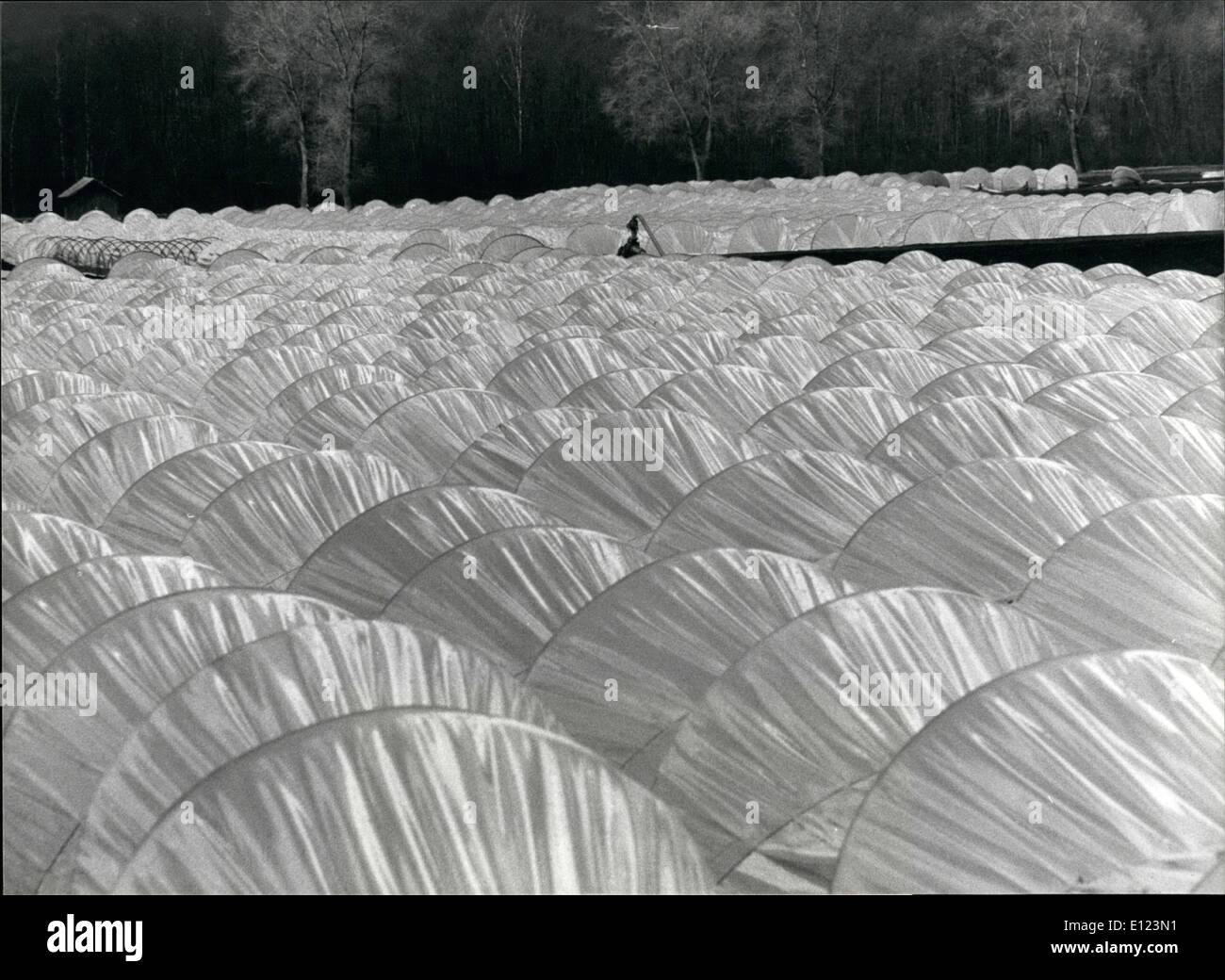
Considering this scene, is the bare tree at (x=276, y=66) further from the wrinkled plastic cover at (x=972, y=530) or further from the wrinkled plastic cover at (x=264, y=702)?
the wrinkled plastic cover at (x=264, y=702)

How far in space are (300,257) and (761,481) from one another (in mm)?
11634

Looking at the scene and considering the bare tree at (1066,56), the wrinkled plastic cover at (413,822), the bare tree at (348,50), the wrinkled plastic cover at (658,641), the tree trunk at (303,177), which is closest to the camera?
the wrinkled plastic cover at (413,822)

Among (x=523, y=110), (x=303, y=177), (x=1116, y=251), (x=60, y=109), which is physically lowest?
(x=1116, y=251)

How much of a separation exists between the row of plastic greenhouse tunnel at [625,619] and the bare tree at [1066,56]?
2026cm

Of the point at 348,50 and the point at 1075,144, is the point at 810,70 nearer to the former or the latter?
the point at 1075,144

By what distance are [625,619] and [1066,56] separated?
27.3m

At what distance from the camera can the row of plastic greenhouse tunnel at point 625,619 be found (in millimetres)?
2459

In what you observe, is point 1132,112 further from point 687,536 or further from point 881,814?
point 881,814

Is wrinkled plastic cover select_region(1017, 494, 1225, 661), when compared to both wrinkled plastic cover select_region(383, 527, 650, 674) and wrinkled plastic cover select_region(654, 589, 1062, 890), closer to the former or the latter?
wrinkled plastic cover select_region(654, 589, 1062, 890)

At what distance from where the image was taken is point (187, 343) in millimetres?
8609

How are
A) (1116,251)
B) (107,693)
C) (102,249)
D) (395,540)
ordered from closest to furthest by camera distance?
(107,693)
(395,540)
(1116,251)
(102,249)

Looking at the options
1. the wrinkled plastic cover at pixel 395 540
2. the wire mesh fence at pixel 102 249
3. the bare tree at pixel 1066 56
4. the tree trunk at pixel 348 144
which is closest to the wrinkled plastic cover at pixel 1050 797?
the wrinkled plastic cover at pixel 395 540


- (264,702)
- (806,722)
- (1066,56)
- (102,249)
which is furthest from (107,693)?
(1066,56)

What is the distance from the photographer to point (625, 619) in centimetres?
349
